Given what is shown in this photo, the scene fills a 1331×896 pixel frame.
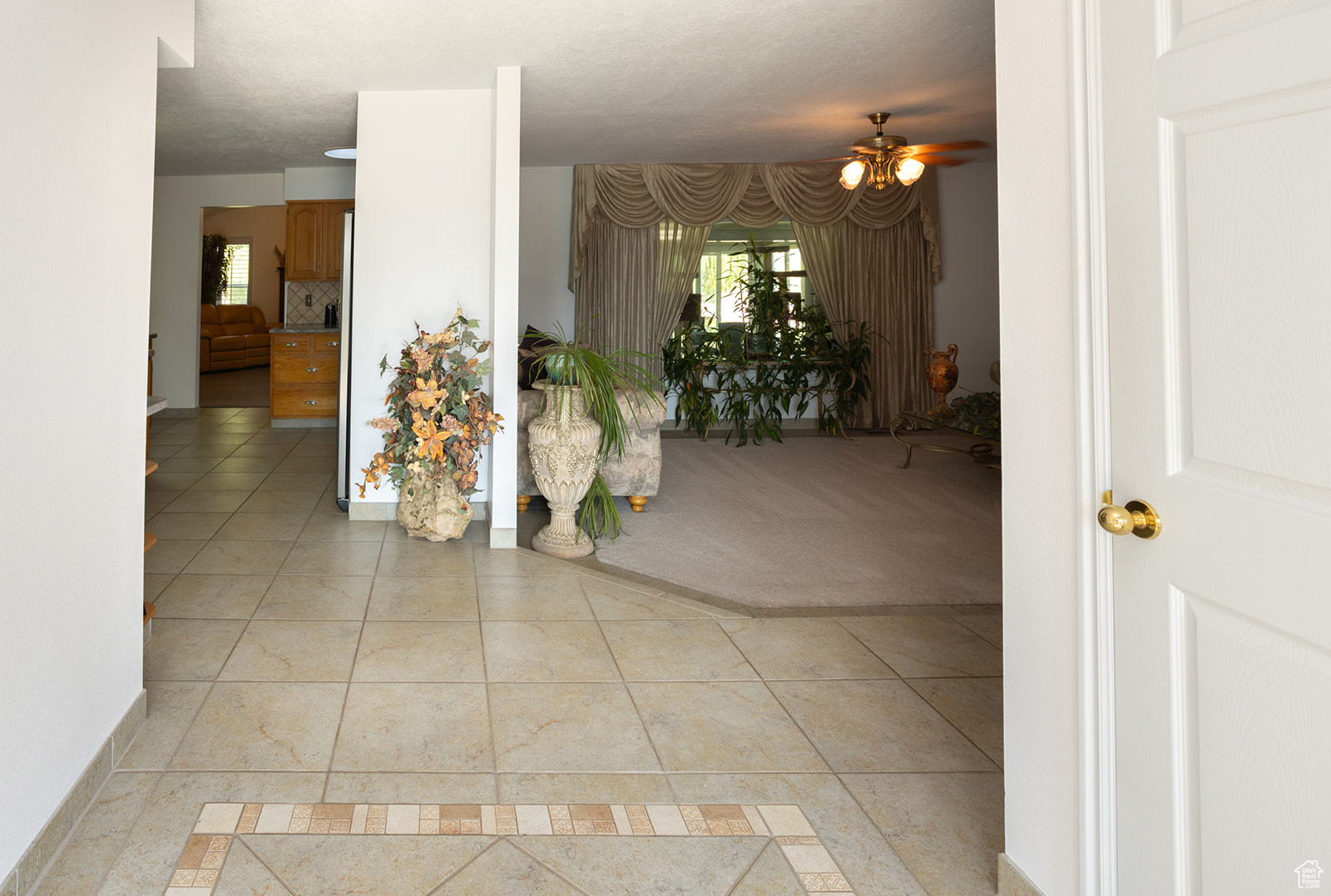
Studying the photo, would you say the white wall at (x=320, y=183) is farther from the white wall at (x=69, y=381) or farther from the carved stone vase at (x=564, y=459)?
the white wall at (x=69, y=381)

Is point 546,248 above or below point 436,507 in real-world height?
above

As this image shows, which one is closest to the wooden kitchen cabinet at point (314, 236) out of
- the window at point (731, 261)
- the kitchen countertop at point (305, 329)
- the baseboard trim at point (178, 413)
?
the kitchen countertop at point (305, 329)

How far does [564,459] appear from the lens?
457 centimetres

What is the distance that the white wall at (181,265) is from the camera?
28.6 ft

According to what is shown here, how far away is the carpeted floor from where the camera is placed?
403 cm

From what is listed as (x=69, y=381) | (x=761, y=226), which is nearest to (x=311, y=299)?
(x=761, y=226)

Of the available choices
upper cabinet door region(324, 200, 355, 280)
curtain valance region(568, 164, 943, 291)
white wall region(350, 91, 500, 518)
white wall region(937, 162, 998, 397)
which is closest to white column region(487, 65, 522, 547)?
white wall region(350, 91, 500, 518)

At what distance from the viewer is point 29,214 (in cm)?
176

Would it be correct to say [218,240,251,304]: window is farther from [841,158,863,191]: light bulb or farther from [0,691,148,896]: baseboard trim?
[0,691,148,896]: baseboard trim

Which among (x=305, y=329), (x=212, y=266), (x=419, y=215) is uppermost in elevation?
(x=212, y=266)

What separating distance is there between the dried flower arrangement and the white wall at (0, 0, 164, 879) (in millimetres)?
2049

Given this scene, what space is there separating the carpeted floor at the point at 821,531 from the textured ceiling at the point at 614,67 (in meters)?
2.41

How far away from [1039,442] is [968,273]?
777 centimetres

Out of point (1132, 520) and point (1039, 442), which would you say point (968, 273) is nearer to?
point (1039, 442)
